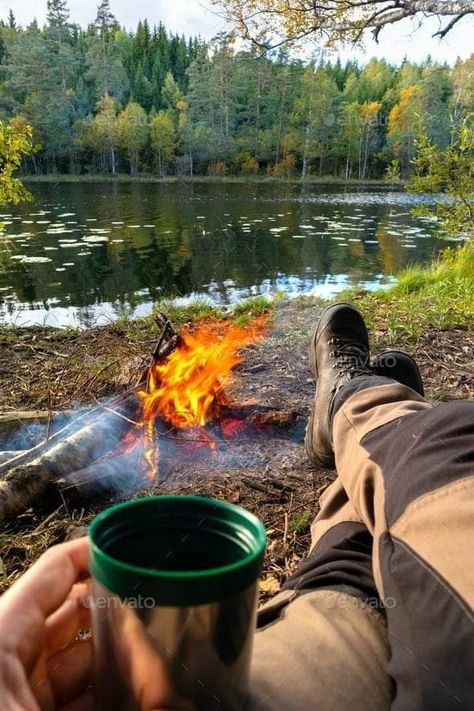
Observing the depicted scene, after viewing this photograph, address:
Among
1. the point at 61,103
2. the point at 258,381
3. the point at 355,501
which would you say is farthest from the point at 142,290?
the point at 61,103

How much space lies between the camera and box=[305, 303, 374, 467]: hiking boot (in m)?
A: 2.25

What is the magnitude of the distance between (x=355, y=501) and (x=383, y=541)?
26 cm

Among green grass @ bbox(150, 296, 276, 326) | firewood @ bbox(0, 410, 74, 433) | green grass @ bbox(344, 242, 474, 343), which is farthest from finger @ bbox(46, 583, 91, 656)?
green grass @ bbox(150, 296, 276, 326)

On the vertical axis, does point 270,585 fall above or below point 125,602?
below

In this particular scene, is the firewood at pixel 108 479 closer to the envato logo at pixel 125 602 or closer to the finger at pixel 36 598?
the finger at pixel 36 598

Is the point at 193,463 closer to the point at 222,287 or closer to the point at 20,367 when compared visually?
the point at 20,367

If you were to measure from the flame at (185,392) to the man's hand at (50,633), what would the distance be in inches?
74.2

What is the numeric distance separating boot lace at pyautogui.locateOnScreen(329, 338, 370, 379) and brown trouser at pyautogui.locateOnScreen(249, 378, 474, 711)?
93cm

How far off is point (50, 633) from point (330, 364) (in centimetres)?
207

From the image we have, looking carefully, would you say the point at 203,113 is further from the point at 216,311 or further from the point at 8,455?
the point at 8,455

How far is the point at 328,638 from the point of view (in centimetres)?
103

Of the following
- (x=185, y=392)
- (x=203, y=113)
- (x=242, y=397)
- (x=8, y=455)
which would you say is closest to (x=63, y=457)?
(x=8, y=455)

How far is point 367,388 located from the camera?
6.20 ft

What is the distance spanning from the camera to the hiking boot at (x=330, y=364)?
7.38 ft
